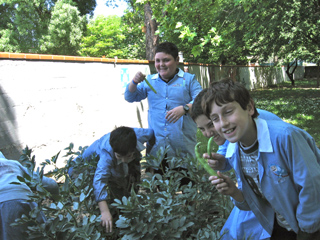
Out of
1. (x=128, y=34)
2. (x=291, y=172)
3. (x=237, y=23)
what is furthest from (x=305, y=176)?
(x=128, y=34)

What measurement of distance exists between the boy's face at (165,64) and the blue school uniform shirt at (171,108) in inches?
2.7

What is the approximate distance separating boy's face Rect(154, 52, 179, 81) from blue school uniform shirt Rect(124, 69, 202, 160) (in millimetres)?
68

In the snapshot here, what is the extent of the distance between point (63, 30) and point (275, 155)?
21289 mm

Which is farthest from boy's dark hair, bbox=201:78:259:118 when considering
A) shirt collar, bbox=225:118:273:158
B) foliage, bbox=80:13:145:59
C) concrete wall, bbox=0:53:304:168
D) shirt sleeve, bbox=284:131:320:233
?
foliage, bbox=80:13:145:59

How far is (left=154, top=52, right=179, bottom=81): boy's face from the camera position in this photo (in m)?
2.94

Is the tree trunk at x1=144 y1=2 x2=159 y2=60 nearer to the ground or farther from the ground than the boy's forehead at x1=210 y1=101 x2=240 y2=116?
farther from the ground

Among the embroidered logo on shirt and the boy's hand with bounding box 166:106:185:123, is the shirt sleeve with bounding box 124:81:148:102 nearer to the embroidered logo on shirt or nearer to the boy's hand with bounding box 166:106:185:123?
the boy's hand with bounding box 166:106:185:123

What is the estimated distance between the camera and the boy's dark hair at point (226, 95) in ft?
5.19

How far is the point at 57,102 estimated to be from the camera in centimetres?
611

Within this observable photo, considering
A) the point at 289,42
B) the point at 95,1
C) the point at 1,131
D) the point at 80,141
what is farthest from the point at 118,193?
the point at 95,1

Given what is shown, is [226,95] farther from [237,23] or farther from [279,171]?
[237,23]

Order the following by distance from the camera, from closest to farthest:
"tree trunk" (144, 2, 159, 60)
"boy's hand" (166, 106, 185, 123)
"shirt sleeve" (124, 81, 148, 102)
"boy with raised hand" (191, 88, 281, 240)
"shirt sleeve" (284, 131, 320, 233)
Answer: "shirt sleeve" (284, 131, 320, 233) < "boy with raised hand" (191, 88, 281, 240) < "boy's hand" (166, 106, 185, 123) < "shirt sleeve" (124, 81, 148, 102) < "tree trunk" (144, 2, 159, 60)

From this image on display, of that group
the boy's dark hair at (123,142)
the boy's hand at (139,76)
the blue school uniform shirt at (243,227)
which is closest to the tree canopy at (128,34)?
the boy's hand at (139,76)

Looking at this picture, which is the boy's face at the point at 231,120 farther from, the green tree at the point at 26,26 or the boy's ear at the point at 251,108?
the green tree at the point at 26,26
